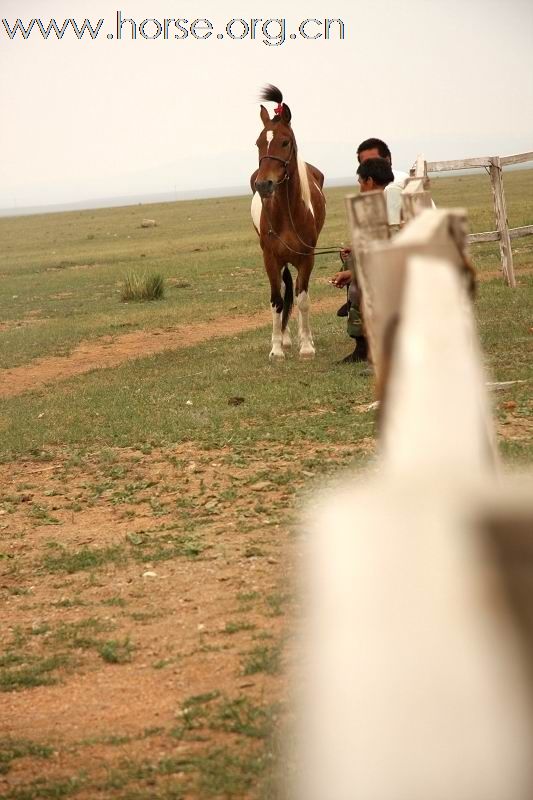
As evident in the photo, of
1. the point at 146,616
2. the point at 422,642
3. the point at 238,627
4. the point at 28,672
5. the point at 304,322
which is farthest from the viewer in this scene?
the point at 304,322

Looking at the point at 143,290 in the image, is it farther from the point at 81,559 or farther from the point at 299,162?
the point at 81,559

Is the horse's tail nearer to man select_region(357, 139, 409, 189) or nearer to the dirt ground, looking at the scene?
man select_region(357, 139, 409, 189)

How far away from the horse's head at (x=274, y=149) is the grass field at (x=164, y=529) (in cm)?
168

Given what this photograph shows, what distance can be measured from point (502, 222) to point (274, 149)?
5677 mm

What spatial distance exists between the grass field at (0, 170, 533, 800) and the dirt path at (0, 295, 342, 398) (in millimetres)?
53

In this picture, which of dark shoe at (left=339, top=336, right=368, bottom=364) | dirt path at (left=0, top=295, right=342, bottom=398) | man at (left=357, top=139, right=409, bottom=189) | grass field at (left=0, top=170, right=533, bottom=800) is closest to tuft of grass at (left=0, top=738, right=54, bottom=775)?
grass field at (left=0, top=170, right=533, bottom=800)

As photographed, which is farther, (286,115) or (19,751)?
(286,115)

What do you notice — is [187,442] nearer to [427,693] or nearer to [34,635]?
[34,635]

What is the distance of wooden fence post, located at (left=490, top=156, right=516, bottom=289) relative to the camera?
14523 millimetres

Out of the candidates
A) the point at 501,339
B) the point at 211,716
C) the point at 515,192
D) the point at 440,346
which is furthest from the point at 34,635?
the point at 515,192

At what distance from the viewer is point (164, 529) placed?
587 cm

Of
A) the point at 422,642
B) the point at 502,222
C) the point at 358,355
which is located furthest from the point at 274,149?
the point at 422,642

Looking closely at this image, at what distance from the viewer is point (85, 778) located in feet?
10.4

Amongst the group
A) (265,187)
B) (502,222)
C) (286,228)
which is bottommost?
(502,222)
